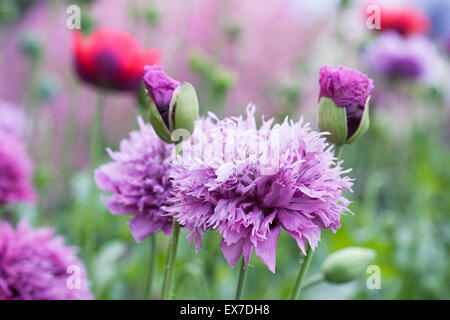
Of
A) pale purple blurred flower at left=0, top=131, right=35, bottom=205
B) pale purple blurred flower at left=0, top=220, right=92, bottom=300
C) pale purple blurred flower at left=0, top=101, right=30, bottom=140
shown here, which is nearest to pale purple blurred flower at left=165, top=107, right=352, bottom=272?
pale purple blurred flower at left=0, top=220, right=92, bottom=300

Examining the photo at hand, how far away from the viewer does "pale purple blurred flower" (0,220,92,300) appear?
1.30 feet

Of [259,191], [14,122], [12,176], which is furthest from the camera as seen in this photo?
[14,122]

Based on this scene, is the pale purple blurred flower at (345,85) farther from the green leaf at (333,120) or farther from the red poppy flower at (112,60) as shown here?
the red poppy flower at (112,60)

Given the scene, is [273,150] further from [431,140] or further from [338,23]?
[431,140]

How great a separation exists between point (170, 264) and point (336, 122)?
0.43 ft

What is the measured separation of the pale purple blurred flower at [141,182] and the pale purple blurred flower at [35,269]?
0.06 meters

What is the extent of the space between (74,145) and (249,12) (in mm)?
524

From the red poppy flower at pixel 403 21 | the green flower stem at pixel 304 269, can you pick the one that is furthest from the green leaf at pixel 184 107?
the red poppy flower at pixel 403 21

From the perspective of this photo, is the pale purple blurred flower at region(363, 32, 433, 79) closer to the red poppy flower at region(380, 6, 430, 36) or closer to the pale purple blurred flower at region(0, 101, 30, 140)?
the red poppy flower at region(380, 6, 430, 36)

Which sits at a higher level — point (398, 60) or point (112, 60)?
point (398, 60)

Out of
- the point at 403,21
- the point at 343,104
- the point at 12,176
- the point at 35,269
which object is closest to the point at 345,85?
the point at 343,104

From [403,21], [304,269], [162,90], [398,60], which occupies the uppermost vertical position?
[403,21]

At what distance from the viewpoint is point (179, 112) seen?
0.33m

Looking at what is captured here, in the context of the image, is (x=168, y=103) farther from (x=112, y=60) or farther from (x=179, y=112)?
(x=112, y=60)
